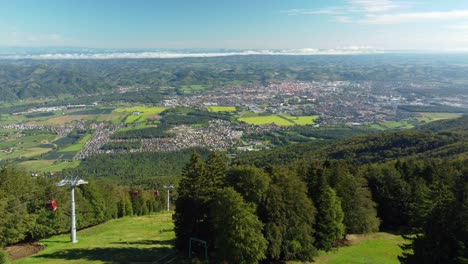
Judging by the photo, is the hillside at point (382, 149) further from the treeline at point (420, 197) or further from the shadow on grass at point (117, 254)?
the shadow on grass at point (117, 254)

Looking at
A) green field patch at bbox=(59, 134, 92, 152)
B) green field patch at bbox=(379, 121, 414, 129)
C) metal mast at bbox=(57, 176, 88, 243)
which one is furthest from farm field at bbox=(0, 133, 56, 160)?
green field patch at bbox=(379, 121, 414, 129)

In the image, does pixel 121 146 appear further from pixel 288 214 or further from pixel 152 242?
pixel 288 214

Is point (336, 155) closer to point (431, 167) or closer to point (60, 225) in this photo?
point (431, 167)

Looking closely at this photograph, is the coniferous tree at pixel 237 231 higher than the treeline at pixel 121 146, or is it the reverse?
the coniferous tree at pixel 237 231

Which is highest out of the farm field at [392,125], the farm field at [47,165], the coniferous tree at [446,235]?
the coniferous tree at [446,235]

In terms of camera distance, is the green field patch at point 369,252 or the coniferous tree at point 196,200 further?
the green field patch at point 369,252

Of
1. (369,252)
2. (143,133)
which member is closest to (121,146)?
(143,133)

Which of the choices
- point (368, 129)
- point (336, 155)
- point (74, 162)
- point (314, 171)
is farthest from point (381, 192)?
point (368, 129)

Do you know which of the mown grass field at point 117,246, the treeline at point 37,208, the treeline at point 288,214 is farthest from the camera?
the treeline at point 37,208

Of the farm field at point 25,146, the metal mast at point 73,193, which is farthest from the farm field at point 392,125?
the metal mast at point 73,193
